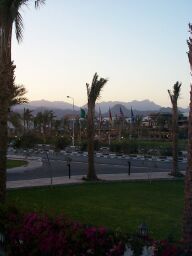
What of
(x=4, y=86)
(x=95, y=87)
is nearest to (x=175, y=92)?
(x=95, y=87)

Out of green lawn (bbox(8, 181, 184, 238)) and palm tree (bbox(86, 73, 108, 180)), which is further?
palm tree (bbox(86, 73, 108, 180))

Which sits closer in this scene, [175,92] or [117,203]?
[117,203]

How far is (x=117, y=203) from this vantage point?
17719 millimetres

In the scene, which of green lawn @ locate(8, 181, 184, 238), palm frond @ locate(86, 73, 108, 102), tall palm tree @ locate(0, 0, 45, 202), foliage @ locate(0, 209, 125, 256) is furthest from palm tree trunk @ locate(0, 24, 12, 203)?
palm frond @ locate(86, 73, 108, 102)

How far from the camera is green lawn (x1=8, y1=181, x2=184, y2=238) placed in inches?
545

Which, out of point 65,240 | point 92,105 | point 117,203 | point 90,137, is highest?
point 92,105

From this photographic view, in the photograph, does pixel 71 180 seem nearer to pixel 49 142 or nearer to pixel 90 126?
pixel 90 126

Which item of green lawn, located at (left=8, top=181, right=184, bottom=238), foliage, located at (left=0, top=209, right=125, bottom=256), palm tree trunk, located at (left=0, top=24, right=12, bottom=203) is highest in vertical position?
palm tree trunk, located at (left=0, top=24, right=12, bottom=203)

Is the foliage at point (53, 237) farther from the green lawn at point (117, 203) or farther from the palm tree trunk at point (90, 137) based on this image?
the palm tree trunk at point (90, 137)

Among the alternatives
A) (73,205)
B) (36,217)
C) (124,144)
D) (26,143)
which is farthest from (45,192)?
(124,144)

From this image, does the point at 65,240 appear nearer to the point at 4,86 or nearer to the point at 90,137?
the point at 4,86

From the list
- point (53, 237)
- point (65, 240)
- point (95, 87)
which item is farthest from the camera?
point (95, 87)

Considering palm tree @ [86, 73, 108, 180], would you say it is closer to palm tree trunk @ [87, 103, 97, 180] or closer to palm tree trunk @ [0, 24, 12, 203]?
palm tree trunk @ [87, 103, 97, 180]

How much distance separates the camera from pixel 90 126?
26359 mm
